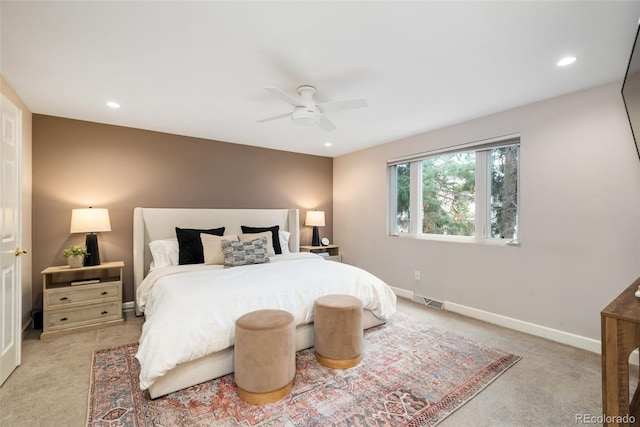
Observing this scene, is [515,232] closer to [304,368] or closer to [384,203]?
[384,203]

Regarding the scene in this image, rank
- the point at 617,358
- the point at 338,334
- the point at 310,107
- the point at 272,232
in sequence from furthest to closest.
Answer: the point at 272,232
the point at 310,107
the point at 338,334
the point at 617,358

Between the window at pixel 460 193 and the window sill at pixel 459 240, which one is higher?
the window at pixel 460 193

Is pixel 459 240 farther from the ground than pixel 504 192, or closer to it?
closer to it

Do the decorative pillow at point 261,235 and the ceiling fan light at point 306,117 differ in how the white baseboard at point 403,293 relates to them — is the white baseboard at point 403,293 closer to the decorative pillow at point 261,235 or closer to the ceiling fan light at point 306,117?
the decorative pillow at point 261,235

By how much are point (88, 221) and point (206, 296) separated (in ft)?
6.54

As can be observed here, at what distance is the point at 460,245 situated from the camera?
3.63 metres

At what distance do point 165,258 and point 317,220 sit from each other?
246cm

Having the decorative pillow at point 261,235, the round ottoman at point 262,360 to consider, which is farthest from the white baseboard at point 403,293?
the round ottoman at point 262,360

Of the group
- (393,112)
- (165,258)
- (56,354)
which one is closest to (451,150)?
(393,112)

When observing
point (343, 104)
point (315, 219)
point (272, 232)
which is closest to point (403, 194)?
point (315, 219)

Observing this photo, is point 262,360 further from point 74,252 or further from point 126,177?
point 126,177

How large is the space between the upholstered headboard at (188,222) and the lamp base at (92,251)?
1.26ft

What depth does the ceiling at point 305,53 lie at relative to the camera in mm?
1658

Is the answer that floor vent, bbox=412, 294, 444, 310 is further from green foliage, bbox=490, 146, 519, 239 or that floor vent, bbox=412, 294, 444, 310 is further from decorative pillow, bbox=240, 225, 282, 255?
decorative pillow, bbox=240, 225, 282, 255
